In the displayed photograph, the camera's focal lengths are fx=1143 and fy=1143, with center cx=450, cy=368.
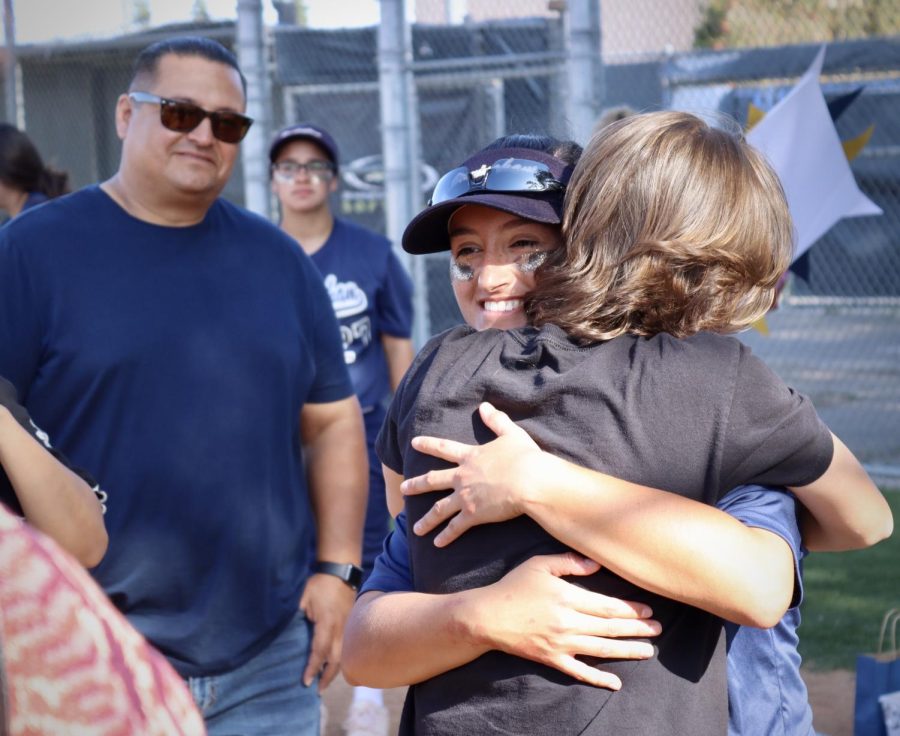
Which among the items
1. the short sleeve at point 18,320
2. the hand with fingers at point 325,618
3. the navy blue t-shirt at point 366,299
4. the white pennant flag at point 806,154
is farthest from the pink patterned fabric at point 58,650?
the white pennant flag at point 806,154

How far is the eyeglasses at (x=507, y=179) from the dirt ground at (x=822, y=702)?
3443 mm

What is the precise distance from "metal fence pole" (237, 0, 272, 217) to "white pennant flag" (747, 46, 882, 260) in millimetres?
3163

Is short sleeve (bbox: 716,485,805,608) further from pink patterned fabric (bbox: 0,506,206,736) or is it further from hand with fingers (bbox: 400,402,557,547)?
pink patterned fabric (bbox: 0,506,206,736)

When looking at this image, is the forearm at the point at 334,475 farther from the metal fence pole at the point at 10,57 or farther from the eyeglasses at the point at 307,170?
the metal fence pole at the point at 10,57

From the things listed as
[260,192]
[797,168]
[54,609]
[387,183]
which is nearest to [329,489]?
[54,609]

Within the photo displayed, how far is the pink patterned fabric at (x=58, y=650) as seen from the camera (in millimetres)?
687

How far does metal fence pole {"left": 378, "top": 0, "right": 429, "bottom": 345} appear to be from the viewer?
712cm

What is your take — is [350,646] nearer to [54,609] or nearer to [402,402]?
[402,402]

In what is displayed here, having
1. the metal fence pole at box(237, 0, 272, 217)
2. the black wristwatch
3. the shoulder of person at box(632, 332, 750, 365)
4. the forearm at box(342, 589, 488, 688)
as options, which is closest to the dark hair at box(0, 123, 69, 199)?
the metal fence pole at box(237, 0, 272, 217)

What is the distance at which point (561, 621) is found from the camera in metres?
1.42

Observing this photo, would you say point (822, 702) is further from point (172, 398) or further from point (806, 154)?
point (172, 398)

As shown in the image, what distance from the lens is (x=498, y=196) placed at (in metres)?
1.71

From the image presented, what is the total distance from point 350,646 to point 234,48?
28.0 ft

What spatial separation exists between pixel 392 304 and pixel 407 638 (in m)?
3.78
